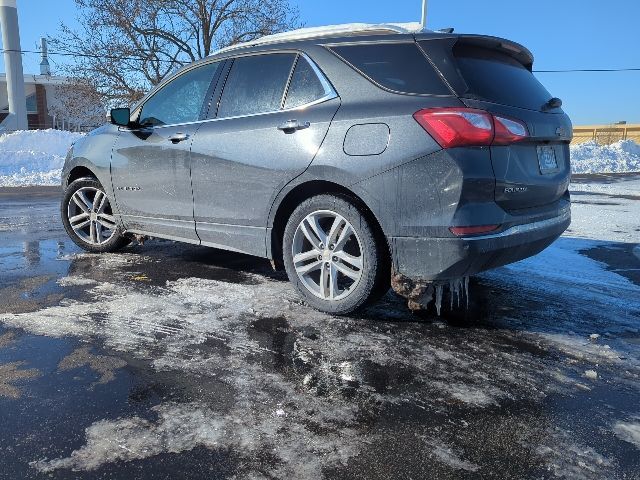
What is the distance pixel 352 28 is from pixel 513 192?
5.29 ft

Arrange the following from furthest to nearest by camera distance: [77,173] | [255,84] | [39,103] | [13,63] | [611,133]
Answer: [39,103] → [611,133] → [13,63] → [77,173] → [255,84]

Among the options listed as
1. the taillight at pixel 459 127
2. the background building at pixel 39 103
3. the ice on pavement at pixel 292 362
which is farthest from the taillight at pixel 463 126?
the background building at pixel 39 103

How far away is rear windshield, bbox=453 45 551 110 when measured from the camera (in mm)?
2959

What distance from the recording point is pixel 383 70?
315cm

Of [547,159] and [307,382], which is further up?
[547,159]

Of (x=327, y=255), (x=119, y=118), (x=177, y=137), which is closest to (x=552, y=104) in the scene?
(x=327, y=255)

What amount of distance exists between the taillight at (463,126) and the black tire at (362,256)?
69cm

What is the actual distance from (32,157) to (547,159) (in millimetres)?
19869

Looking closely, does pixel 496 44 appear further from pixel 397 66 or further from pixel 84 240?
pixel 84 240

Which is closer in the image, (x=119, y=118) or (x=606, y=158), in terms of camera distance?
(x=119, y=118)

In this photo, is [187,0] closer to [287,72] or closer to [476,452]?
[287,72]

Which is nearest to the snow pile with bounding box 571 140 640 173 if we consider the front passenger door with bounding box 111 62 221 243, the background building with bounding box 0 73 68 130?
the front passenger door with bounding box 111 62 221 243

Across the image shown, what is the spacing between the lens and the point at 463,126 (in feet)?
9.07

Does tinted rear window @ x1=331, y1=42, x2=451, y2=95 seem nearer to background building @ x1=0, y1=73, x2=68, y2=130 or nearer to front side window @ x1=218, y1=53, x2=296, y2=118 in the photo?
front side window @ x1=218, y1=53, x2=296, y2=118
